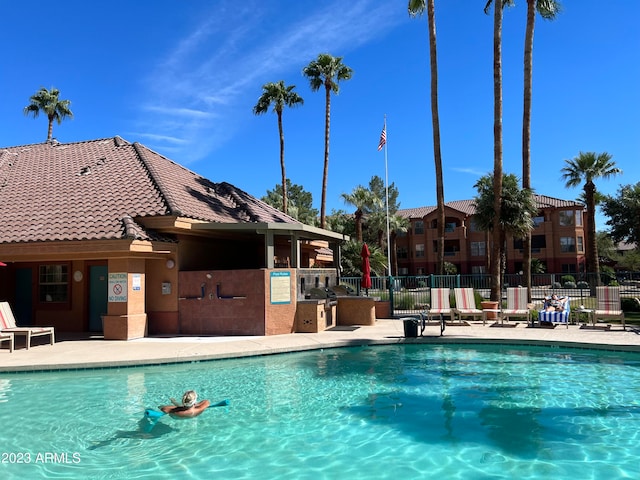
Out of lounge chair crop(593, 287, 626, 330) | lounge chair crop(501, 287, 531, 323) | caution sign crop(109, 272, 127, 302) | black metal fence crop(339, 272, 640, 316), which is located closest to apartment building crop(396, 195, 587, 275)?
black metal fence crop(339, 272, 640, 316)

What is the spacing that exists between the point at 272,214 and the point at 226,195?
2.30 m

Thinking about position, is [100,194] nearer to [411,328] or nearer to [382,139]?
[411,328]

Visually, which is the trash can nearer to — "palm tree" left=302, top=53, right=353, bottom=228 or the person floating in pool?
the person floating in pool

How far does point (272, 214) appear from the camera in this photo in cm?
2180

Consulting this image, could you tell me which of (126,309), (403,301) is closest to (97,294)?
(126,309)

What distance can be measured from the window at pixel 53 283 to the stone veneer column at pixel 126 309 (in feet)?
10.6

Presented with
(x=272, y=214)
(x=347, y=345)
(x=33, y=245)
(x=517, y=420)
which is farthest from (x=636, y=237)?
(x=33, y=245)

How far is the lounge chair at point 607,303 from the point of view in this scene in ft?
48.2

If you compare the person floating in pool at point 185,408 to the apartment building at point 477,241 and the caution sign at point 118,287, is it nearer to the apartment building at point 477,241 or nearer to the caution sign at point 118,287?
the caution sign at point 118,287

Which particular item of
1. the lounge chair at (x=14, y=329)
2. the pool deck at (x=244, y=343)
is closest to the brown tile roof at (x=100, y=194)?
the lounge chair at (x=14, y=329)

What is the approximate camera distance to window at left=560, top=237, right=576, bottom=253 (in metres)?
51.3

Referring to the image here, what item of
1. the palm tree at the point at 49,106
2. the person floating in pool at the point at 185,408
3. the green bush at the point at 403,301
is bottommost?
the person floating in pool at the point at 185,408

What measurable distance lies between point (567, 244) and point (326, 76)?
33.9 m

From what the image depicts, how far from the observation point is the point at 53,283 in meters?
16.4
